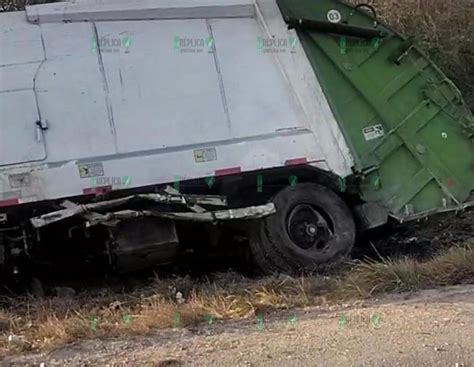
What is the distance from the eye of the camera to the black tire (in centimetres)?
711

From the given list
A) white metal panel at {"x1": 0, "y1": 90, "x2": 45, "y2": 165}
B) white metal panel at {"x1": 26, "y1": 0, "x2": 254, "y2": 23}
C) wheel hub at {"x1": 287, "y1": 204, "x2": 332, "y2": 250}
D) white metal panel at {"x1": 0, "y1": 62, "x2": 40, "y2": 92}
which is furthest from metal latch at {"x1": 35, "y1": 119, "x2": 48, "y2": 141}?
wheel hub at {"x1": 287, "y1": 204, "x2": 332, "y2": 250}

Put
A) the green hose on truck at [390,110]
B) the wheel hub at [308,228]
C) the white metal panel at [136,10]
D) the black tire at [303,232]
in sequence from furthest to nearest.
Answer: the green hose on truck at [390,110] < the wheel hub at [308,228] < the black tire at [303,232] < the white metal panel at [136,10]

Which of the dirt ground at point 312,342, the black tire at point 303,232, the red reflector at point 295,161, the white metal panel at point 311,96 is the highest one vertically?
the white metal panel at point 311,96

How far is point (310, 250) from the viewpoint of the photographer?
7250 millimetres

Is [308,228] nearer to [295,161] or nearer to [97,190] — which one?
[295,161]

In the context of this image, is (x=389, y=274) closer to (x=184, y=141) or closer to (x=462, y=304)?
(x=462, y=304)

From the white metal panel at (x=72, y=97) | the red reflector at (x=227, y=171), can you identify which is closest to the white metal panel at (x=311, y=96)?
the red reflector at (x=227, y=171)

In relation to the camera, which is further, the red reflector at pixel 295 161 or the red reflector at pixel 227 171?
the red reflector at pixel 295 161

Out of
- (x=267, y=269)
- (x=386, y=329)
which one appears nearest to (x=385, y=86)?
(x=267, y=269)

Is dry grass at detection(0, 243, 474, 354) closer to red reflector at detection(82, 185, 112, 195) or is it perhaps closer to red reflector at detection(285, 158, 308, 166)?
red reflector at detection(82, 185, 112, 195)

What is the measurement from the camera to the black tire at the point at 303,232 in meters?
7.11

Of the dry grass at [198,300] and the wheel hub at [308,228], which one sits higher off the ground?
the wheel hub at [308,228]

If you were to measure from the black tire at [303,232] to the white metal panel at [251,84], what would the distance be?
0.68 metres

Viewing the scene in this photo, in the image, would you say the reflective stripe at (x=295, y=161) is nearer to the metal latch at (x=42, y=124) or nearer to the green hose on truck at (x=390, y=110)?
the green hose on truck at (x=390, y=110)
